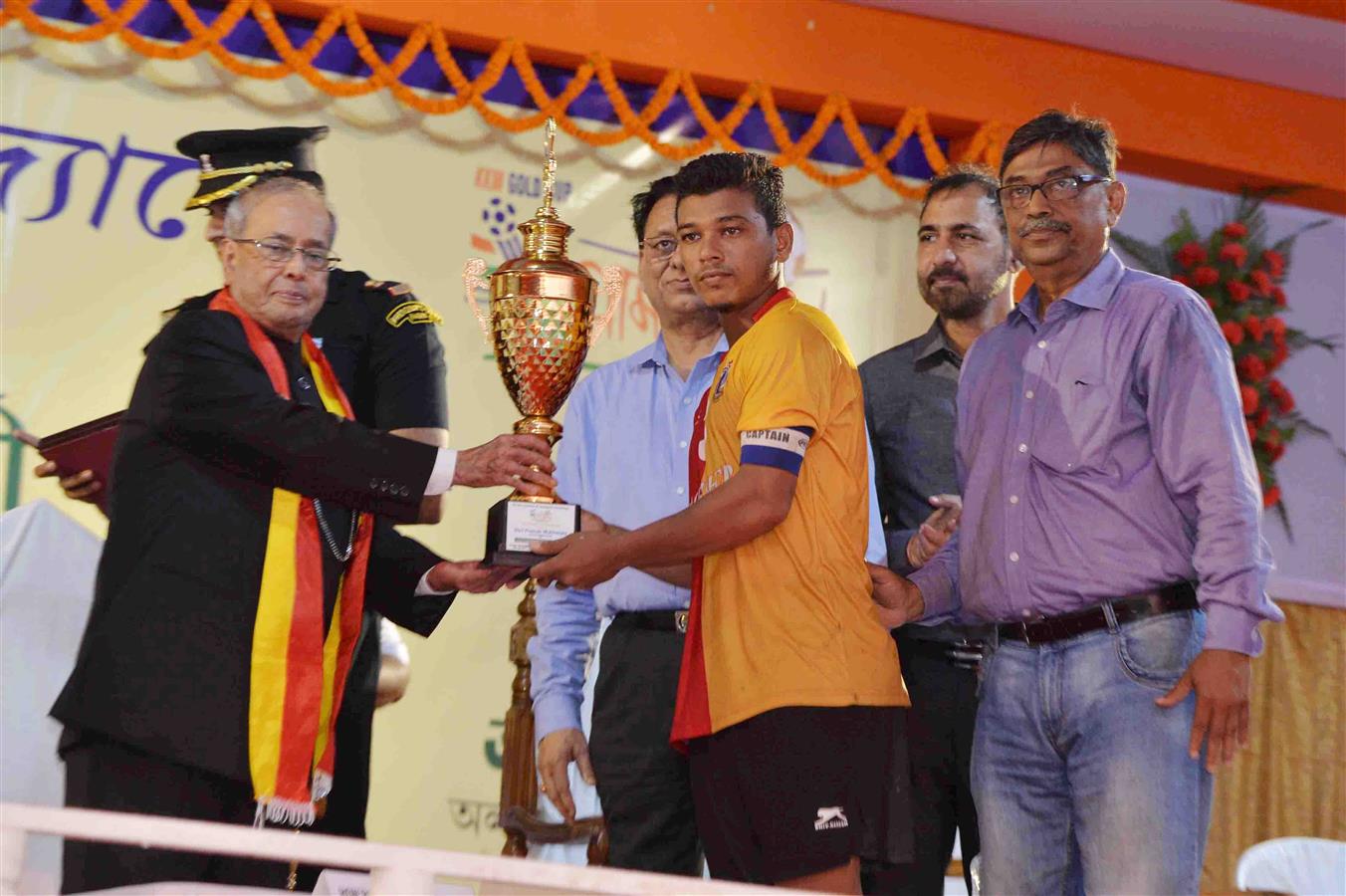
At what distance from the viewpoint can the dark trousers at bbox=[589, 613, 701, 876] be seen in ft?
8.65

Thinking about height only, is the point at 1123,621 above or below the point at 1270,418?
below

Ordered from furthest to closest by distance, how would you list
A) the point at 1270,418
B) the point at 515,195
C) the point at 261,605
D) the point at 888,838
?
the point at 1270,418
the point at 515,195
the point at 261,605
the point at 888,838

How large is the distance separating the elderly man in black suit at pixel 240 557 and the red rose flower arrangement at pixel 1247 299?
418 centimetres

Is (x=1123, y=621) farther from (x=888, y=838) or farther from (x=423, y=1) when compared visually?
(x=423, y=1)

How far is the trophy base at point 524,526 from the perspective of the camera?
8.30ft

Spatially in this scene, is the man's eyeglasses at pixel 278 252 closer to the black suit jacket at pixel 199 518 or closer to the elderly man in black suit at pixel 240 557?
the elderly man in black suit at pixel 240 557

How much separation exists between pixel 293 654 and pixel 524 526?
1.53ft

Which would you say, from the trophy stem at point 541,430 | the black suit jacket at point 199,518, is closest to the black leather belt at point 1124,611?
the trophy stem at point 541,430

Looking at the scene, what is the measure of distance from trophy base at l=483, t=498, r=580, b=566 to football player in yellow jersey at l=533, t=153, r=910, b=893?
0.76 feet

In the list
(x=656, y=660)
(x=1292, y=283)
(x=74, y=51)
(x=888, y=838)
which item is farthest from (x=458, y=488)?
(x=1292, y=283)

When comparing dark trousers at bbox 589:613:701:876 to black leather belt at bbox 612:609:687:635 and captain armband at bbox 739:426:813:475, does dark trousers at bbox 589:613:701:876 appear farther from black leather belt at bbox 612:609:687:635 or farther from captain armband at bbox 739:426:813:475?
captain armband at bbox 739:426:813:475

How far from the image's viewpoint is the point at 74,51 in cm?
478

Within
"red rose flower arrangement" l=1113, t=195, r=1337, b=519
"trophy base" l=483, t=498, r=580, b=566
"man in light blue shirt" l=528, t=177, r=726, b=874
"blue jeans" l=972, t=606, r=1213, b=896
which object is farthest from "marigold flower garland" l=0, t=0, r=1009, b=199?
"blue jeans" l=972, t=606, r=1213, b=896

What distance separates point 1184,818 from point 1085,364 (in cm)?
70
